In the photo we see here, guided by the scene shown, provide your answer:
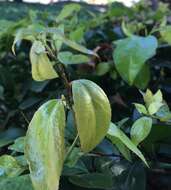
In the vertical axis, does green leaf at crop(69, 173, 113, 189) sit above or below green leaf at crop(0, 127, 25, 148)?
above

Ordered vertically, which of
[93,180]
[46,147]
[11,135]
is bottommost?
[11,135]

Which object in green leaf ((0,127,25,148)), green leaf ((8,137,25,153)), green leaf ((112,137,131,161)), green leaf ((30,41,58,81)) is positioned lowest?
green leaf ((0,127,25,148))

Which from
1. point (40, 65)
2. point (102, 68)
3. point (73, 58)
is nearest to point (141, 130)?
point (40, 65)

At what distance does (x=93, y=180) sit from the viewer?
0.71 m

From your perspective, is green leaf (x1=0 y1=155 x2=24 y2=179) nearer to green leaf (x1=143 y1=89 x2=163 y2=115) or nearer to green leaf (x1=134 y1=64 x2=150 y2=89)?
green leaf (x1=143 y1=89 x2=163 y2=115)

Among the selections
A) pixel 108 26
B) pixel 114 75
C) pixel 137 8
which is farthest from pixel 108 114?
pixel 137 8

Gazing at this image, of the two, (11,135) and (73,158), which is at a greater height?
(73,158)

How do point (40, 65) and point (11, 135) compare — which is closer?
point (40, 65)

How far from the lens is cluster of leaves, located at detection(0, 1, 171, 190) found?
0.55 metres

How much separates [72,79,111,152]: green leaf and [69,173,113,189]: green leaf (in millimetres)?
157

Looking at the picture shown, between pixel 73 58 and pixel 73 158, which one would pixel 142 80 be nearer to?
pixel 73 58

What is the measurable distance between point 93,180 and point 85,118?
0.63 feet

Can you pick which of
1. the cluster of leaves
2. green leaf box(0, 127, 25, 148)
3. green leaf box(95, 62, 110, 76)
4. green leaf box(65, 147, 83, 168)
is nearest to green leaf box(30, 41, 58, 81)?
the cluster of leaves

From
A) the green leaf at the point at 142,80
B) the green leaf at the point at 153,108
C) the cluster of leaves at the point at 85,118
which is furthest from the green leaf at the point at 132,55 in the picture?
the green leaf at the point at 153,108
